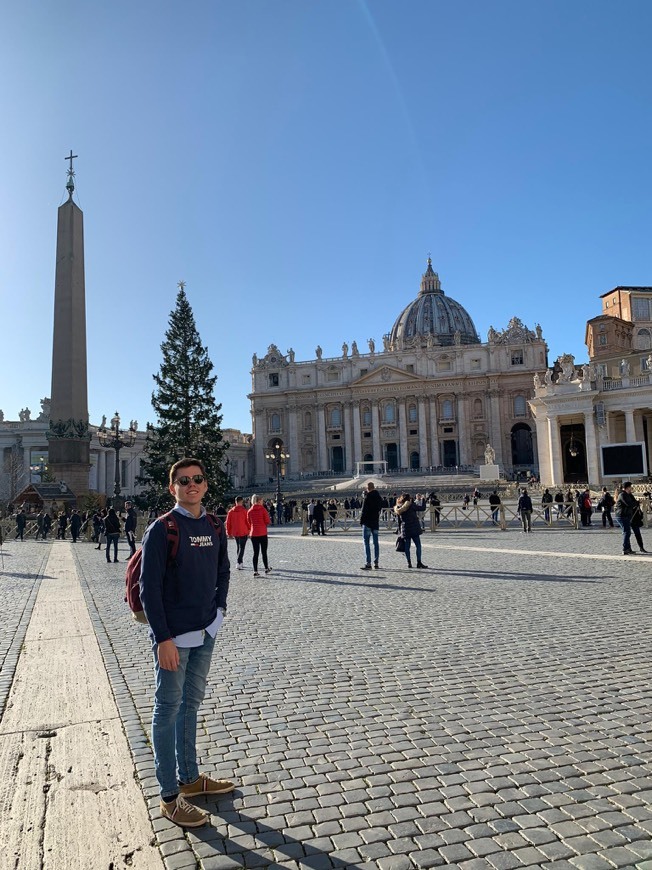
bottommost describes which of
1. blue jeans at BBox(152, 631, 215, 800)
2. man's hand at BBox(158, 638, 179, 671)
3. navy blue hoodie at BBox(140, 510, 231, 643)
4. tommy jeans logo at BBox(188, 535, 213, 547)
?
blue jeans at BBox(152, 631, 215, 800)

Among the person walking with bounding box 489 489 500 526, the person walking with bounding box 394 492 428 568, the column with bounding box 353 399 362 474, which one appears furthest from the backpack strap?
the column with bounding box 353 399 362 474

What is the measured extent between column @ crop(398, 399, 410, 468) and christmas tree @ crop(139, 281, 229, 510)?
140 ft

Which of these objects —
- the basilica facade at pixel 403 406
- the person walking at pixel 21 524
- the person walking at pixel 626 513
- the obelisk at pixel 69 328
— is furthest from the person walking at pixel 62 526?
the basilica facade at pixel 403 406

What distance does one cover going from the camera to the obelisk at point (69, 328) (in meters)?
25.7

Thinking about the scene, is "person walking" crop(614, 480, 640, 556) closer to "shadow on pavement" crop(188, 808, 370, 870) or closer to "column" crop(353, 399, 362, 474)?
"shadow on pavement" crop(188, 808, 370, 870)

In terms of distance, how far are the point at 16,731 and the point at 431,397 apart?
259ft

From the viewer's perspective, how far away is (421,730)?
4.11m

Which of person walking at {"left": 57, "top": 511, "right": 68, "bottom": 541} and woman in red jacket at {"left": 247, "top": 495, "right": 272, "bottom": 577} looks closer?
woman in red jacket at {"left": 247, "top": 495, "right": 272, "bottom": 577}

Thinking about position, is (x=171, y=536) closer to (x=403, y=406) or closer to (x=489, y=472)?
(x=489, y=472)

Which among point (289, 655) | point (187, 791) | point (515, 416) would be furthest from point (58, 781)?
point (515, 416)

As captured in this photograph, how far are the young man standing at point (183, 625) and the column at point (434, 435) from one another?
255 ft

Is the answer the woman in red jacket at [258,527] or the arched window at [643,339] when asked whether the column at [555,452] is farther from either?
the woman in red jacket at [258,527]

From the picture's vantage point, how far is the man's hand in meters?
3.11

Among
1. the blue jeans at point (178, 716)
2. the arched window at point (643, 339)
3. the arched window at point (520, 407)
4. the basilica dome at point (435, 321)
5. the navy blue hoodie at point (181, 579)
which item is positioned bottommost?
the blue jeans at point (178, 716)
